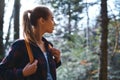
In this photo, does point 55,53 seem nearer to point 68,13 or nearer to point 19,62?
point 19,62

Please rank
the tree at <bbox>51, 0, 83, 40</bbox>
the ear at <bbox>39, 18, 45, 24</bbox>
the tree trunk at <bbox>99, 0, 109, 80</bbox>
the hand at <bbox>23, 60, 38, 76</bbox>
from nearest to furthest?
1. the hand at <bbox>23, 60, 38, 76</bbox>
2. the ear at <bbox>39, 18, 45, 24</bbox>
3. the tree trunk at <bbox>99, 0, 109, 80</bbox>
4. the tree at <bbox>51, 0, 83, 40</bbox>

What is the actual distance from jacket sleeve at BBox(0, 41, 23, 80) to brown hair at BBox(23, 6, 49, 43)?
11 centimetres

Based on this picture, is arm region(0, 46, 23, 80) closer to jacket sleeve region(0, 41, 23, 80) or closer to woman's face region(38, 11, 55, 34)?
jacket sleeve region(0, 41, 23, 80)

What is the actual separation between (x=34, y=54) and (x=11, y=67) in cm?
17

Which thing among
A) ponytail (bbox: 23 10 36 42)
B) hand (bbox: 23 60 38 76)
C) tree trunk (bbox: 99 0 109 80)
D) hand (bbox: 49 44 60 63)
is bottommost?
tree trunk (bbox: 99 0 109 80)

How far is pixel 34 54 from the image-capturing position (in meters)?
2.37

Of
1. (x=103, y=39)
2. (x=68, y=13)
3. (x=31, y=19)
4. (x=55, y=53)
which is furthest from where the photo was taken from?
(x=68, y=13)

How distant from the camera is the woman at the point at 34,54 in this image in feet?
7.59

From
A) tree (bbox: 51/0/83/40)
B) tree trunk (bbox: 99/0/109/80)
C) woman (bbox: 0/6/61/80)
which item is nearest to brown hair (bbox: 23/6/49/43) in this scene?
woman (bbox: 0/6/61/80)

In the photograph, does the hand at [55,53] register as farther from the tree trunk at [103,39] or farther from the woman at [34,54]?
the tree trunk at [103,39]

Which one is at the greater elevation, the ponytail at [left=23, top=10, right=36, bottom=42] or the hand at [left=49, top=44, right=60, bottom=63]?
the ponytail at [left=23, top=10, right=36, bottom=42]

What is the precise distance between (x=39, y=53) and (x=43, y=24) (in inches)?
8.9

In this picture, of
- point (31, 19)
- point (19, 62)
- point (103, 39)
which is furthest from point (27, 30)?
point (103, 39)

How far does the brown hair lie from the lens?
238 centimetres
